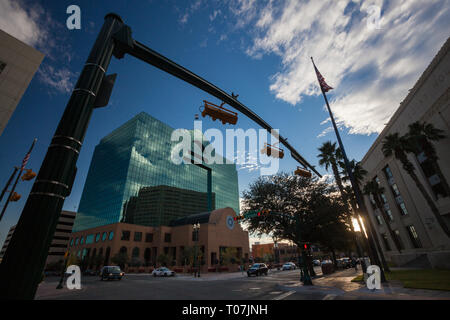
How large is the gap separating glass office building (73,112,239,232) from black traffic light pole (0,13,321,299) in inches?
3145

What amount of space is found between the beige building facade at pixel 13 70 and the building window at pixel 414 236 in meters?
56.6

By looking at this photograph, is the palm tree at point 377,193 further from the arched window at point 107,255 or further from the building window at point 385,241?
the arched window at point 107,255

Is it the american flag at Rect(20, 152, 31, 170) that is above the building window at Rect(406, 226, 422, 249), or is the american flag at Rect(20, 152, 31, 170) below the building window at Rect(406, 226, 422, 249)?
above

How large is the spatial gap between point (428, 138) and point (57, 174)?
35.3 metres

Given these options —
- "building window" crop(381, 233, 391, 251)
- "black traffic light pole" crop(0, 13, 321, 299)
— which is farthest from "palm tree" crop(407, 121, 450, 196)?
"black traffic light pole" crop(0, 13, 321, 299)

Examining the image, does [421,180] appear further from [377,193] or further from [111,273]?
[111,273]

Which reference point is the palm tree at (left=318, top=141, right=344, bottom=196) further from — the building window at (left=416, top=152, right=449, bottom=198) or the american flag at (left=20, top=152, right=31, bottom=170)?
the american flag at (left=20, top=152, right=31, bottom=170)

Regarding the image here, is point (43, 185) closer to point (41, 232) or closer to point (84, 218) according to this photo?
point (41, 232)

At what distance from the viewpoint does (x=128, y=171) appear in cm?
7806

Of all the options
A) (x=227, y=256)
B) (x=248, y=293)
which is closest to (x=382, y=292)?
(x=248, y=293)

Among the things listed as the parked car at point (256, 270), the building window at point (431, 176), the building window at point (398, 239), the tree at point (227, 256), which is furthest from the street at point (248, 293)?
the tree at point (227, 256)

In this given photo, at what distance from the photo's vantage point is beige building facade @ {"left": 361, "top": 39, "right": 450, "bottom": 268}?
24.6 meters
